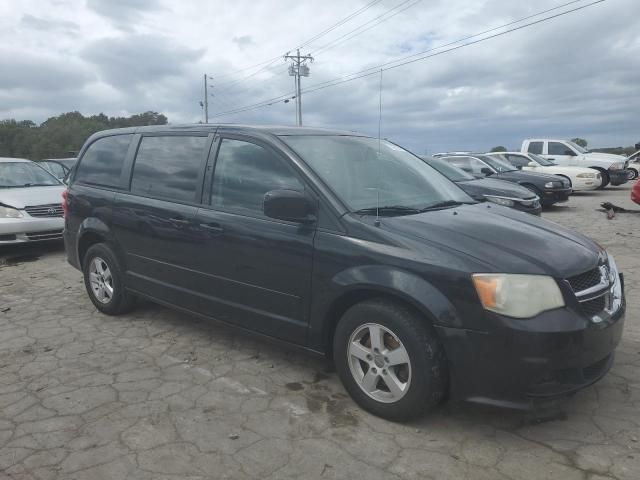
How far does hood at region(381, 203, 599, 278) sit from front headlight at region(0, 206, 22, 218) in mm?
6879

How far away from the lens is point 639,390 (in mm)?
3381

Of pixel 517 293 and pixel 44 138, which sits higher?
pixel 44 138

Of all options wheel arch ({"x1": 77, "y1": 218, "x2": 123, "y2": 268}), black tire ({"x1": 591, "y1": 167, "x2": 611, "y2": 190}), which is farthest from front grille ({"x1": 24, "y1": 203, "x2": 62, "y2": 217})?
black tire ({"x1": 591, "y1": 167, "x2": 611, "y2": 190})

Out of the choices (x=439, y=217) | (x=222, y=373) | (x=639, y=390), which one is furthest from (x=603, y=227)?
(x=222, y=373)

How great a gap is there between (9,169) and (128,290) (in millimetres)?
5953

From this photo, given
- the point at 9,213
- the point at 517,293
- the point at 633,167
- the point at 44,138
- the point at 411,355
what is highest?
the point at 44,138

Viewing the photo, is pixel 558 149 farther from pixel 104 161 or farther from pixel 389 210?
pixel 389 210

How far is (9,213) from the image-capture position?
7.96 m

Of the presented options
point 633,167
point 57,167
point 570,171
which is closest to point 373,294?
point 57,167

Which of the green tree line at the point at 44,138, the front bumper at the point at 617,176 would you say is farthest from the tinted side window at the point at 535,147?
the green tree line at the point at 44,138

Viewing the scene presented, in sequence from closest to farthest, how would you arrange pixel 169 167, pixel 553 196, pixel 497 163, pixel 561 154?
pixel 169 167
pixel 553 196
pixel 497 163
pixel 561 154

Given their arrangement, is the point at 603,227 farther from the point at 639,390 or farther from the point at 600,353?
the point at 600,353

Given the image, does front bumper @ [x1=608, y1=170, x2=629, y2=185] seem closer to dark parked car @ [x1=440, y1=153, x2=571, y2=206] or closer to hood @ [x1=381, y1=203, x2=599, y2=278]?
dark parked car @ [x1=440, y1=153, x2=571, y2=206]

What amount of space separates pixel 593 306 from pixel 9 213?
26.3ft
